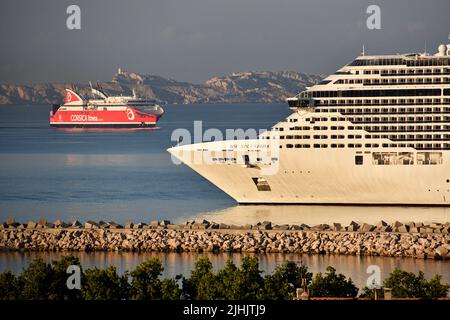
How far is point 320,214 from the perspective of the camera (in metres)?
49.4

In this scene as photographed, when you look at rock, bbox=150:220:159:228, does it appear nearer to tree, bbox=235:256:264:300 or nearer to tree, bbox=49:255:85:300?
tree, bbox=49:255:85:300

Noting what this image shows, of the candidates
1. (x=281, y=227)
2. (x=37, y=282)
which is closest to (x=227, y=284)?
(x=37, y=282)

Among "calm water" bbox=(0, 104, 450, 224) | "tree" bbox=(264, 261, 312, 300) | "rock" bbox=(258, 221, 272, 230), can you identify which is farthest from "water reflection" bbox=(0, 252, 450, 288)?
"calm water" bbox=(0, 104, 450, 224)

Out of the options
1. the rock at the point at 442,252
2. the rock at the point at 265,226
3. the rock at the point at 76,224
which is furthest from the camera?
the rock at the point at 76,224

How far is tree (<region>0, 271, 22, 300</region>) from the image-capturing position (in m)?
29.6

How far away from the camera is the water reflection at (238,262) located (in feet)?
124

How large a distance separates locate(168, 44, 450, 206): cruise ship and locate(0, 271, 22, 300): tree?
70.2 ft

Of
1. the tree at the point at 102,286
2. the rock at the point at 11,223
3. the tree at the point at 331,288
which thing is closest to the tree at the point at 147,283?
the tree at the point at 102,286

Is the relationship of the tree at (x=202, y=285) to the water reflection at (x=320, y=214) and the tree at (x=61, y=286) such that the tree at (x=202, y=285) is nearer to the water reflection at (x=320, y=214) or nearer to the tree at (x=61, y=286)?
the tree at (x=61, y=286)

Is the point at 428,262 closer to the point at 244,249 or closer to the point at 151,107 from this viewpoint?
the point at 244,249

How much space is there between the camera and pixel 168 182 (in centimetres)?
6406

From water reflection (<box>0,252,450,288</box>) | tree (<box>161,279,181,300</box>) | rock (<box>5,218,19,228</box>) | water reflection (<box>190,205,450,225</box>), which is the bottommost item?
tree (<box>161,279,181,300</box>)

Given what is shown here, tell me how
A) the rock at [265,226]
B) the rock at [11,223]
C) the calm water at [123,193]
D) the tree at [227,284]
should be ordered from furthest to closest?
the calm water at [123,193] → the rock at [11,223] → the rock at [265,226] → the tree at [227,284]

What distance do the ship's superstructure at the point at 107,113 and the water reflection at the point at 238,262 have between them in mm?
97755
